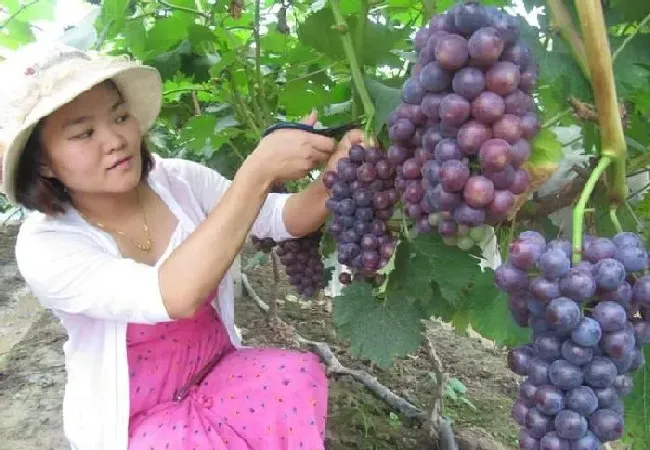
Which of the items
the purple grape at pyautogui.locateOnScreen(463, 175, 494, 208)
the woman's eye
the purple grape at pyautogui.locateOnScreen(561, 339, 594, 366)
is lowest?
the woman's eye

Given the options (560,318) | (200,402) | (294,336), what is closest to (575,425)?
(560,318)

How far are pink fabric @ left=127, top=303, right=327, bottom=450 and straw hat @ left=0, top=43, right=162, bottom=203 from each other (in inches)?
18.6

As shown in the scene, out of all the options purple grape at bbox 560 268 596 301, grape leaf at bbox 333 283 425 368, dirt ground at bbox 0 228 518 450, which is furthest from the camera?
dirt ground at bbox 0 228 518 450

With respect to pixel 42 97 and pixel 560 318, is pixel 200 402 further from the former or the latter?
pixel 560 318

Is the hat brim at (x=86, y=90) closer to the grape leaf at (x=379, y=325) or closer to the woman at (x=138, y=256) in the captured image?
the woman at (x=138, y=256)

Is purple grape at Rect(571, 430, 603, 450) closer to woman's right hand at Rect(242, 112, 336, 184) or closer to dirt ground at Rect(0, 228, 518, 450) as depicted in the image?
woman's right hand at Rect(242, 112, 336, 184)

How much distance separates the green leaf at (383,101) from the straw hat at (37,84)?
617 millimetres

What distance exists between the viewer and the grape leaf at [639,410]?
99 centimetres

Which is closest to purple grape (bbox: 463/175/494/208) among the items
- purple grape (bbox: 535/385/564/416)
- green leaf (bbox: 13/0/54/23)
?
purple grape (bbox: 535/385/564/416)

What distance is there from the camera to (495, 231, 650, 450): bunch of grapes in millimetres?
684

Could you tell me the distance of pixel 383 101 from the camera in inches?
44.8

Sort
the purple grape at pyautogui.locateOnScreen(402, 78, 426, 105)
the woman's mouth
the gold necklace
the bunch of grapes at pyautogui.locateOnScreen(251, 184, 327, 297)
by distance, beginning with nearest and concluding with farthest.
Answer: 1. the purple grape at pyautogui.locateOnScreen(402, 78, 426, 105)
2. the woman's mouth
3. the gold necklace
4. the bunch of grapes at pyautogui.locateOnScreen(251, 184, 327, 297)

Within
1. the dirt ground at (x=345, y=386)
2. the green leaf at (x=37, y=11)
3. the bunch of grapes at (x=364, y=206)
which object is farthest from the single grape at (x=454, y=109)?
the green leaf at (x=37, y=11)

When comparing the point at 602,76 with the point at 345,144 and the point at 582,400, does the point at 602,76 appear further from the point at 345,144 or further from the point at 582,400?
the point at 345,144
